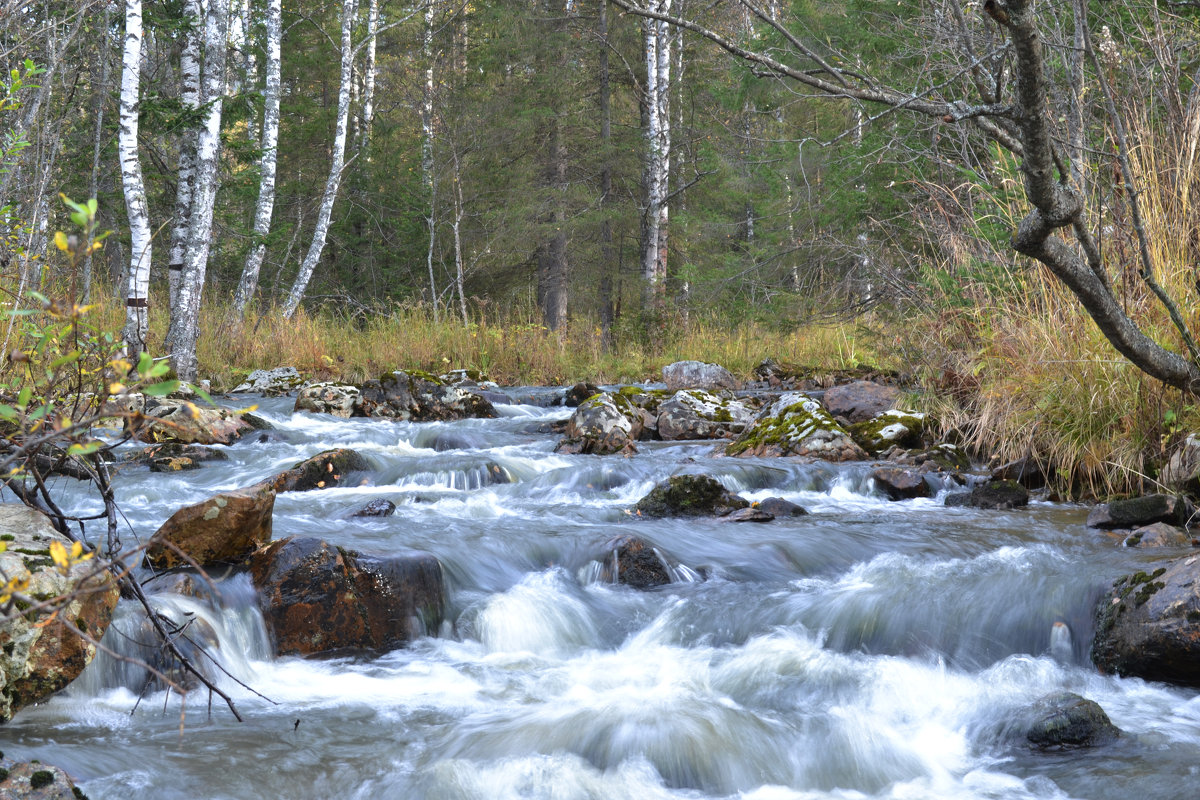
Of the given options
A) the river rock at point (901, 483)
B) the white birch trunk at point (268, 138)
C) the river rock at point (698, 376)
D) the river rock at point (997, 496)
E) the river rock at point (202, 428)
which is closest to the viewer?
the river rock at point (997, 496)

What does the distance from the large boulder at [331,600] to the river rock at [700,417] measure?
521 centimetres

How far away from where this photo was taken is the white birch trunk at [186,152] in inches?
422

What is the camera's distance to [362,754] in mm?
3164

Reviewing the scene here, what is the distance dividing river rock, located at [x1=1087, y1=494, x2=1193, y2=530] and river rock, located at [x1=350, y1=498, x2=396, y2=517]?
447 cm

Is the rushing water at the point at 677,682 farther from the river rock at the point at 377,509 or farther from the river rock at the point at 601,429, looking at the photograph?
the river rock at the point at 601,429

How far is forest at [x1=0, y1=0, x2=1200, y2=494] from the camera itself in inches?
175

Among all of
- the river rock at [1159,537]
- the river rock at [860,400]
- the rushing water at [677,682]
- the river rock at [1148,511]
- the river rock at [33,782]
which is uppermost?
the river rock at [860,400]

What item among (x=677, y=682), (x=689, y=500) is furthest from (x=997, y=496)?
(x=677, y=682)

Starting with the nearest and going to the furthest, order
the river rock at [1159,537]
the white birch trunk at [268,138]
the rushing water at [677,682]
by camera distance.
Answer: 1. the rushing water at [677,682]
2. the river rock at [1159,537]
3. the white birch trunk at [268,138]

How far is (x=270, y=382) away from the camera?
11.9m

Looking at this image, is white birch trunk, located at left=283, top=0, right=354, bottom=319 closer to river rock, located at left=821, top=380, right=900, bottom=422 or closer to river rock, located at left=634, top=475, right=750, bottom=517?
river rock, located at left=821, top=380, right=900, bottom=422

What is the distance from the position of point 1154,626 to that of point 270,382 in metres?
10.8

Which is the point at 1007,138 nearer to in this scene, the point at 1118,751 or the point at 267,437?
the point at 1118,751

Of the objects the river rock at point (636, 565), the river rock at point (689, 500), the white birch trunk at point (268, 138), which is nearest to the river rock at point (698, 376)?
the river rock at point (689, 500)
